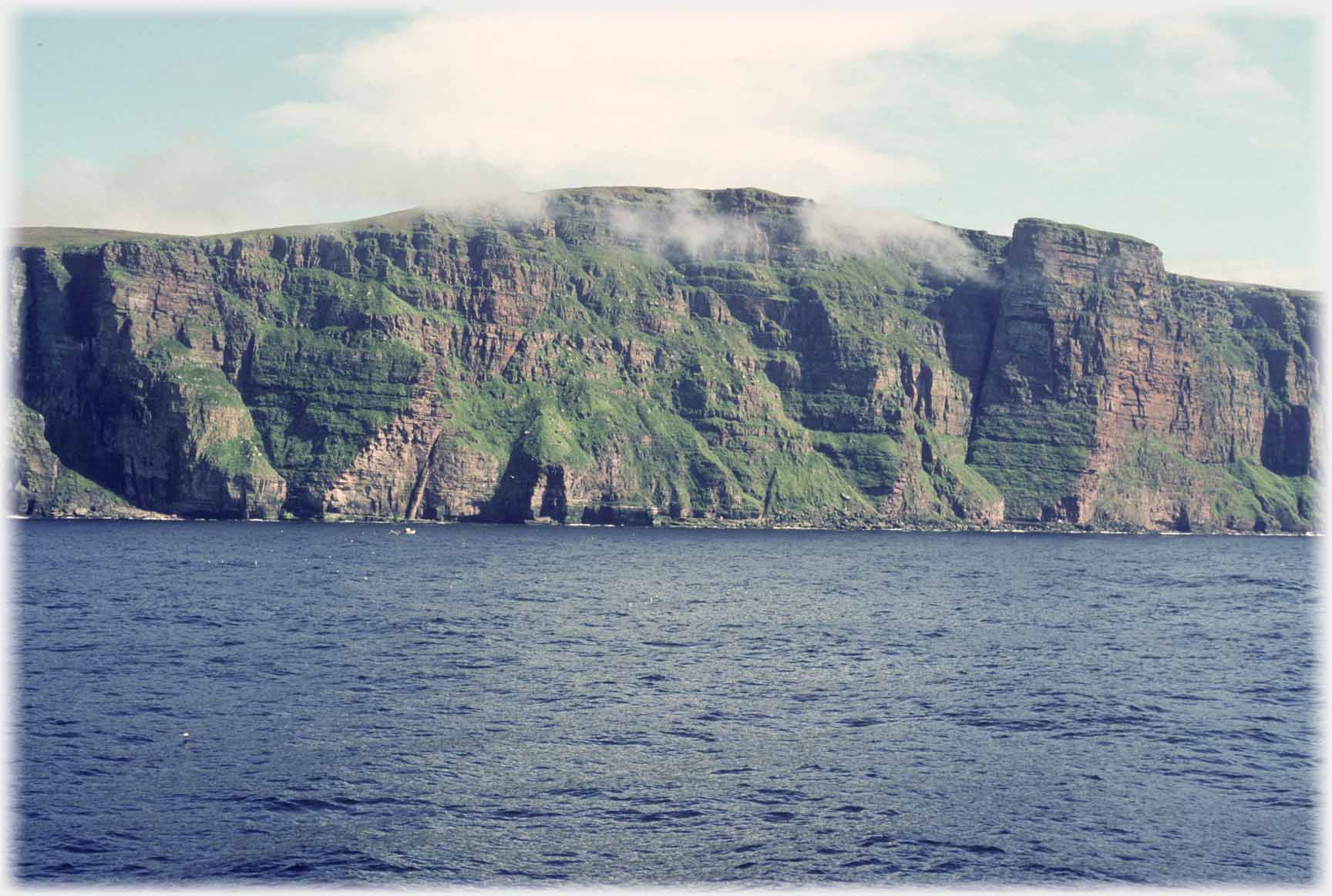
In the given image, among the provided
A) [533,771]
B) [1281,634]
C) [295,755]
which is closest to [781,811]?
[533,771]

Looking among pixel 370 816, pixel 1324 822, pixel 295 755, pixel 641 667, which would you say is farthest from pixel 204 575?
pixel 1324 822

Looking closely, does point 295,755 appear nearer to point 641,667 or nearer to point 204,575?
point 641,667

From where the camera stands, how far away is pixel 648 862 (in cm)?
4606

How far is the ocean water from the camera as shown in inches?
1854

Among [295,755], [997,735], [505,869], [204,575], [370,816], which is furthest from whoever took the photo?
[204,575]

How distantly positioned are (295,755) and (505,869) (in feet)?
62.5

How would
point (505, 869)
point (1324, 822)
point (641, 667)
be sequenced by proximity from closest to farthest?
1. point (505, 869)
2. point (1324, 822)
3. point (641, 667)

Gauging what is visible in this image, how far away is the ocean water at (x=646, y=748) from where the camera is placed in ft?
155

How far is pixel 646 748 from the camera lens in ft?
204

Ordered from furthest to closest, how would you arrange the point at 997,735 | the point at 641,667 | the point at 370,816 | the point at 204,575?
the point at 204,575
the point at 641,667
the point at 997,735
the point at 370,816

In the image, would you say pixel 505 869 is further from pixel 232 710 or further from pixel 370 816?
pixel 232 710

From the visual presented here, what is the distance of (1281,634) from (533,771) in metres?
90.4

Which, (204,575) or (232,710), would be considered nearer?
(232,710)

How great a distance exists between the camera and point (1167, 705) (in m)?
77.8
